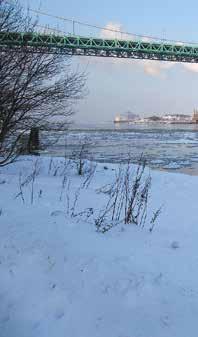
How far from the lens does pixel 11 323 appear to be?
2.57 m

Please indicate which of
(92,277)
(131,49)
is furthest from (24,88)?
(131,49)

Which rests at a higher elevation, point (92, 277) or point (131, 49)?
point (131, 49)

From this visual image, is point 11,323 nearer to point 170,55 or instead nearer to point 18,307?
point 18,307

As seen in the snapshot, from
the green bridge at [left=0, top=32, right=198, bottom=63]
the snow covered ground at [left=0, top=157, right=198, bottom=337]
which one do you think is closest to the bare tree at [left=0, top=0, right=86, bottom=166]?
the snow covered ground at [left=0, top=157, right=198, bottom=337]

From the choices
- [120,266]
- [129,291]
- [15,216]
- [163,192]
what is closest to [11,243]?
[15,216]

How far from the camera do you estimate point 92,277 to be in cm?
288

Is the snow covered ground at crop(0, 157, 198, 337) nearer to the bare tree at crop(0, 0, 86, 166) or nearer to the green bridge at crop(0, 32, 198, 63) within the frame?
the bare tree at crop(0, 0, 86, 166)

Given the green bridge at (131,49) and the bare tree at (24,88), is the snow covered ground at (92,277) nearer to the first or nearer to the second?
the bare tree at (24,88)

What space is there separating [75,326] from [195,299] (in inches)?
30.6

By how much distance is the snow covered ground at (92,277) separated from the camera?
2463 millimetres

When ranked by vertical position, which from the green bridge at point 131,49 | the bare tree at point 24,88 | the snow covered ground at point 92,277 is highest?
the green bridge at point 131,49

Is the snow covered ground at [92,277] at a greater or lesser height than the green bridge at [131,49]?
lesser

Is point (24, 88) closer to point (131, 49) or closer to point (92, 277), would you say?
point (92, 277)

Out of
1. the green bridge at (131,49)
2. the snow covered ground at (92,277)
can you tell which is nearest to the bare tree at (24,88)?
the snow covered ground at (92,277)
